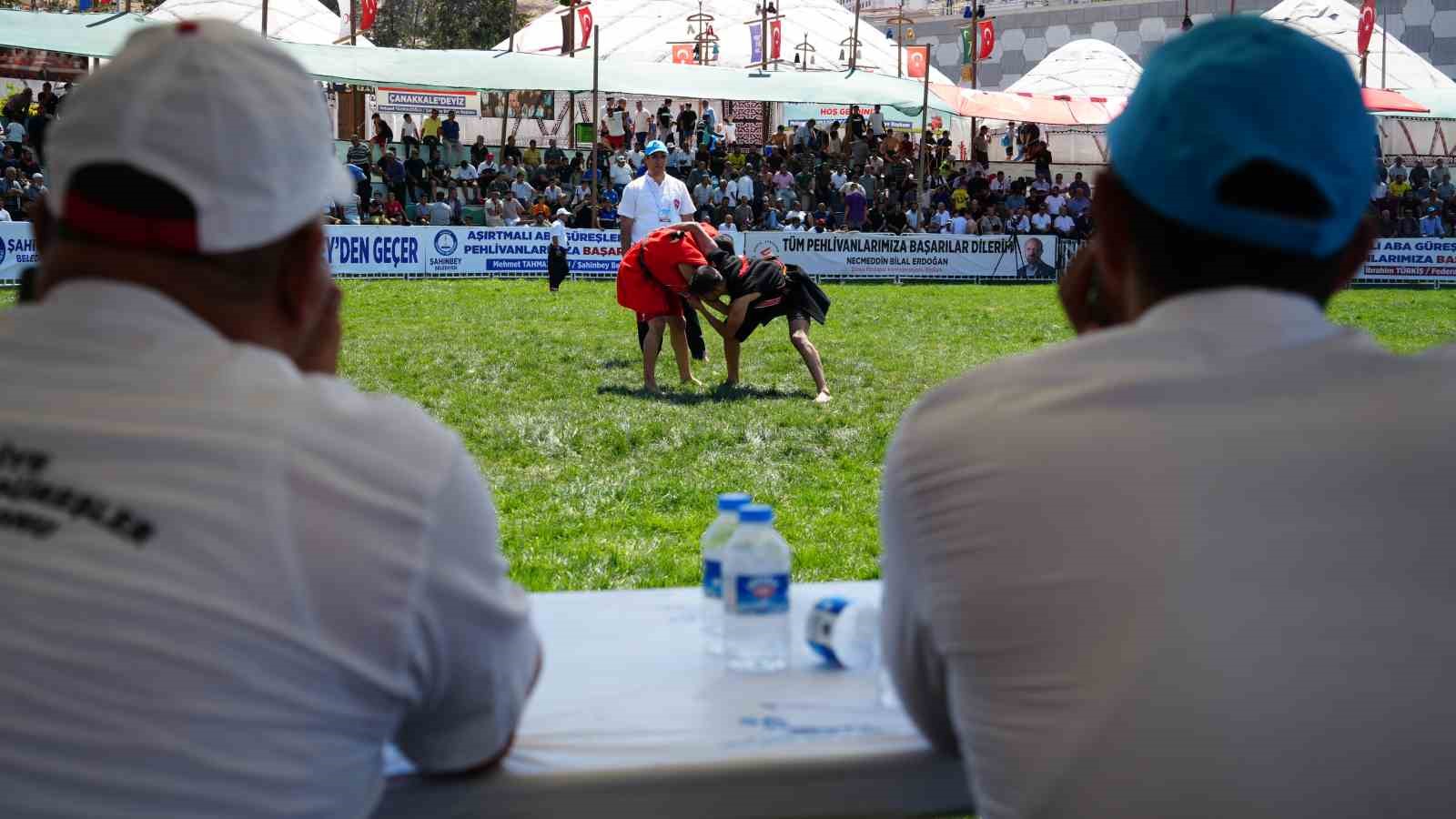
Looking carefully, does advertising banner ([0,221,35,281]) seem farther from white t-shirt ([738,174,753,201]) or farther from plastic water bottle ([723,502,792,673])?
plastic water bottle ([723,502,792,673])

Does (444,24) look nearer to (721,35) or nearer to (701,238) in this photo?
(721,35)

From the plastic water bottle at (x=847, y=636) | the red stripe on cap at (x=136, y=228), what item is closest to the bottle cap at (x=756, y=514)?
the plastic water bottle at (x=847, y=636)

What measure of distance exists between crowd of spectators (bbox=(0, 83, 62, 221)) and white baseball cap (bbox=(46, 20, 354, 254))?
19.3m

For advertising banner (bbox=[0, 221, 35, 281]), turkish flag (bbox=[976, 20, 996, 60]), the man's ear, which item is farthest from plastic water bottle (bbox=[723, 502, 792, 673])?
turkish flag (bbox=[976, 20, 996, 60])

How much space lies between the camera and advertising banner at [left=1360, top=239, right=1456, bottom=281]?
26281 millimetres

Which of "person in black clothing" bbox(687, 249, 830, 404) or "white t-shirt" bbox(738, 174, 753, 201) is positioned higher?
"white t-shirt" bbox(738, 174, 753, 201)

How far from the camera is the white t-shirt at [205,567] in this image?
140 centimetres

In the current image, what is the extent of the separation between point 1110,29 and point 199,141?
7147 cm

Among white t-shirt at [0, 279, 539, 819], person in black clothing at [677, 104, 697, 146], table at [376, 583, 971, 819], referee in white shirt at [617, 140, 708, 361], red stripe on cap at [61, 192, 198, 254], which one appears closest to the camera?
white t-shirt at [0, 279, 539, 819]

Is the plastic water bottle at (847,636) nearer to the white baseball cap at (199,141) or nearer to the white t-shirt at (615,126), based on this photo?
the white baseball cap at (199,141)

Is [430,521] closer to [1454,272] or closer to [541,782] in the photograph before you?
[541,782]

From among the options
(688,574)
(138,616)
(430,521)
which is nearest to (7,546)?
(138,616)

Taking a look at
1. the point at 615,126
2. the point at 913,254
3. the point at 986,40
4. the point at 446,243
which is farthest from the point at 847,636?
the point at 986,40

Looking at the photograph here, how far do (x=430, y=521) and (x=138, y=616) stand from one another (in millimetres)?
280
